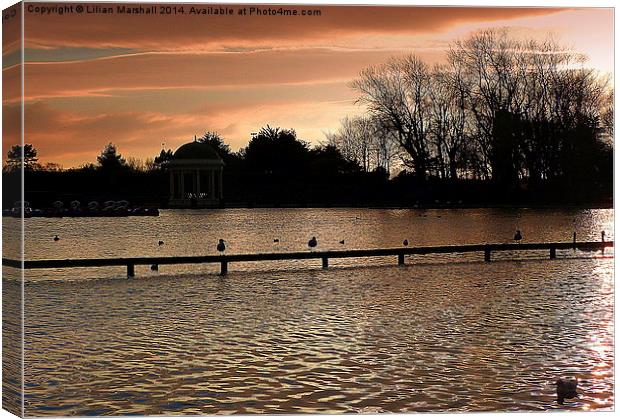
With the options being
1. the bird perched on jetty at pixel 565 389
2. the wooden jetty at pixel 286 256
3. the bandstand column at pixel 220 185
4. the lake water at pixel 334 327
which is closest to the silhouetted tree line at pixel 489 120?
the lake water at pixel 334 327

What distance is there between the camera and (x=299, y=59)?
10.6 meters

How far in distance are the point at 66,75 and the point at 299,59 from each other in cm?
233

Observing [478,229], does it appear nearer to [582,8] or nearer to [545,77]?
[545,77]

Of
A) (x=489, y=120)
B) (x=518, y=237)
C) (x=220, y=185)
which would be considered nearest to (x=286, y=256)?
(x=518, y=237)

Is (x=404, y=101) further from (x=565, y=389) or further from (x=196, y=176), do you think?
(x=565, y=389)

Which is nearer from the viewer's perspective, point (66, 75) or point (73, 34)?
point (73, 34)

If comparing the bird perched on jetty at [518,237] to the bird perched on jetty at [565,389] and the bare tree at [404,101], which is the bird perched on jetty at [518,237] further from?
the bird perched on jetty at [565,389]

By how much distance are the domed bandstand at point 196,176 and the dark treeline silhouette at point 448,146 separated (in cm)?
17

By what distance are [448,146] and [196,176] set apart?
9.96 feet

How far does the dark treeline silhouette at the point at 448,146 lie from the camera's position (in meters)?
11.2

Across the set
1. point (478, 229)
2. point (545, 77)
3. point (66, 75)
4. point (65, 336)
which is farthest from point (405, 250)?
point (66, 75)

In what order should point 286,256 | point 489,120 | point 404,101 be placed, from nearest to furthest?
point 404,101 < point 489,120 < point 286,256

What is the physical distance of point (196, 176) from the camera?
12523mm

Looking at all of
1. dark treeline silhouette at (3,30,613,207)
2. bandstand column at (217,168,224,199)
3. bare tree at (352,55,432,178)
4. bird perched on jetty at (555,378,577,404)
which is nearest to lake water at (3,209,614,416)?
bird perched on jetty at (555,378,577,404)
